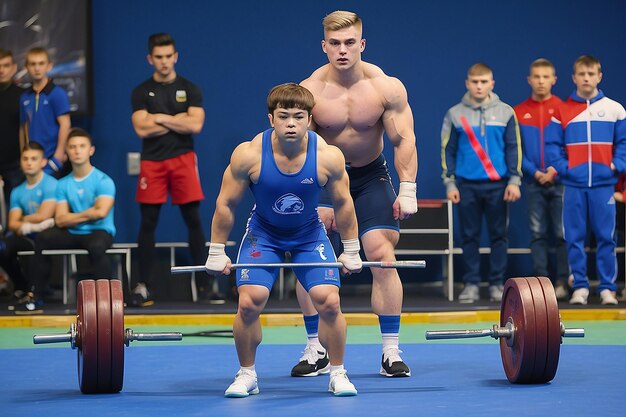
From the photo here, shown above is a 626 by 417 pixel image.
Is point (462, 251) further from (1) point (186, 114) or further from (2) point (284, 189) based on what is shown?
(2) point (284, 189)

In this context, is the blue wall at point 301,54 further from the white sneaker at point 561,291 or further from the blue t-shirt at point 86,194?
the blue t-shirt at point 86,194

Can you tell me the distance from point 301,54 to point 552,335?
5.74 m

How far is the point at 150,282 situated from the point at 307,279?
4228mm

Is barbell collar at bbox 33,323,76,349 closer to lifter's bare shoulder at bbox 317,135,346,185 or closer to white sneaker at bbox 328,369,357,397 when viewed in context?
white sneaker at bbox 328,369,357,397

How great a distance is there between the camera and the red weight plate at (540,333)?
5.56 meters

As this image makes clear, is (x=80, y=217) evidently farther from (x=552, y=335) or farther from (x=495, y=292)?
(x=552, y=335)

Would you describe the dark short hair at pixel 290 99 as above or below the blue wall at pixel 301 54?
below

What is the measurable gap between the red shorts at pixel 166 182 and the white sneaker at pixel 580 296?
3079mm

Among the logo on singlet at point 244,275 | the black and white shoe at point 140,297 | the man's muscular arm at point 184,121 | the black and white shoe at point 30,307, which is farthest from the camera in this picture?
the man's muscular arm at point 184,121

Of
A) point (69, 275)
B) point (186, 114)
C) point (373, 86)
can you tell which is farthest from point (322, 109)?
point (69, 275)

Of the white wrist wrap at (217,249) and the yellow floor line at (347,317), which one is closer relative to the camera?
the white wrist wrap at (217,249)

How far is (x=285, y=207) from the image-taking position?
Result: 18.3ft

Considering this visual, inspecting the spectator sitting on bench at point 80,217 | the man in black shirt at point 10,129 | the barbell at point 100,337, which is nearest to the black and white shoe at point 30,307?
the spectator sitting on bench at point 80,217

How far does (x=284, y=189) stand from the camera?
552cm
